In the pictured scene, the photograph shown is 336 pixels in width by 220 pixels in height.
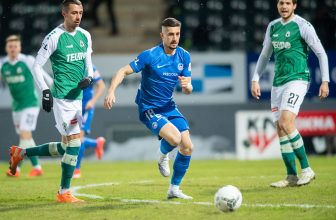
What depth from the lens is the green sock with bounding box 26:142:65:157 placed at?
8.62 meters

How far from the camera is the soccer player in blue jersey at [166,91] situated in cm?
800

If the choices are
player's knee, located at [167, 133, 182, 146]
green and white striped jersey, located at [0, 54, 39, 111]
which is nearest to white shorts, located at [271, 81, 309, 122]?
player's knee, located at [167, 133, 182, 146]

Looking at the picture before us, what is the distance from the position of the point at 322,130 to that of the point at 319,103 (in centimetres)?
78

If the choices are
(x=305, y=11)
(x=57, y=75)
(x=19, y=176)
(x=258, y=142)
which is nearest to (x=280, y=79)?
(x=57, y=75)

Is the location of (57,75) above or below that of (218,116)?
above

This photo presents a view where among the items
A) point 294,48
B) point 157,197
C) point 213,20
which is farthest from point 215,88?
point 157,197

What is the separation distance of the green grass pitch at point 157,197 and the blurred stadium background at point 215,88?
4381 mm

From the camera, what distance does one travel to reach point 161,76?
8.23 m

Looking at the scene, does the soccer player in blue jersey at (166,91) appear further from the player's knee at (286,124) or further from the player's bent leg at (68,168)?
the player's knee at (286,124)

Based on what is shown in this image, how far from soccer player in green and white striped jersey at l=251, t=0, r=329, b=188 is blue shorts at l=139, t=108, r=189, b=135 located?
153 cm

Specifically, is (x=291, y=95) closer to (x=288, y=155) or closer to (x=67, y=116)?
(x=288, y=155)

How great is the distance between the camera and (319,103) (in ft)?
58.5

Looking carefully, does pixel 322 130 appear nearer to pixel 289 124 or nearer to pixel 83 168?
pixel 83 168

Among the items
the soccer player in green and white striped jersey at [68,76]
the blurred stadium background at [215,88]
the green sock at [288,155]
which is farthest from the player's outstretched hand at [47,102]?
the blurred stadium background at [215,88]
